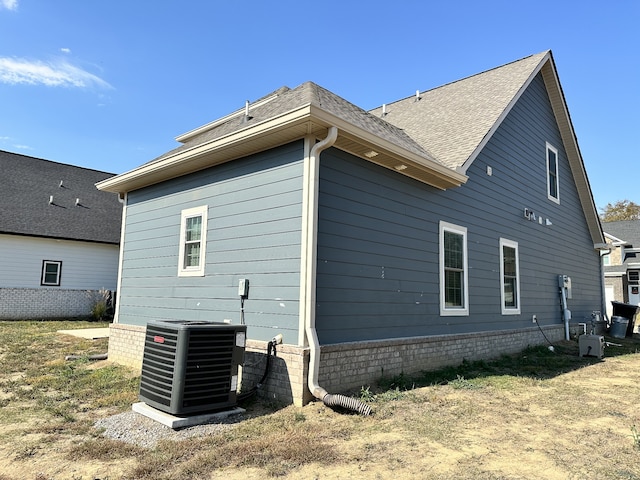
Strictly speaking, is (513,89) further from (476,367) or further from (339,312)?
(339,312)

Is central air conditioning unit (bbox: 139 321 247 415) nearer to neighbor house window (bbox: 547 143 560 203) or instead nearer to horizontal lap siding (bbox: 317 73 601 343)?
horizontal lap siding (bbox: 317 73 601 343)

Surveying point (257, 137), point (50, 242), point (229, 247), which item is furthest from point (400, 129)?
point (50, 242)

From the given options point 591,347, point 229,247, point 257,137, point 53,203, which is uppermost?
point 53,203

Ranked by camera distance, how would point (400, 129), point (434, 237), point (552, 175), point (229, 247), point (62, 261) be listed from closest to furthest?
point (229, 247)
point (434, 237)
point (400, 129)
point (552, 175)
point (62, 261)

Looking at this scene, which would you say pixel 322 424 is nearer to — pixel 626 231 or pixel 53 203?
pixel 53 203

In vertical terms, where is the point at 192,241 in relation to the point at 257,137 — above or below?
below

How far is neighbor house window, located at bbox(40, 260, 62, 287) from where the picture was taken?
1705cm

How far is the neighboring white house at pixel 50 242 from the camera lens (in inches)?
641

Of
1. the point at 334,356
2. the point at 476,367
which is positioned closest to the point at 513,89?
the point at 476,367

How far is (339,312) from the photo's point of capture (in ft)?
19.7

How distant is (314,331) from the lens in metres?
5.48

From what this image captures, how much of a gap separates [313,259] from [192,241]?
2.91 metres

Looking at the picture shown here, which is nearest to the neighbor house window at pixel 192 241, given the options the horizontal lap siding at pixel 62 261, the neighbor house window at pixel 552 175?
the neighbor house window at pixel 552 175

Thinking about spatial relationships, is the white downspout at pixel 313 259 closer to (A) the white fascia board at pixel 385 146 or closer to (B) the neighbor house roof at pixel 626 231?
(A) the white fascia board at pixel 385 146
